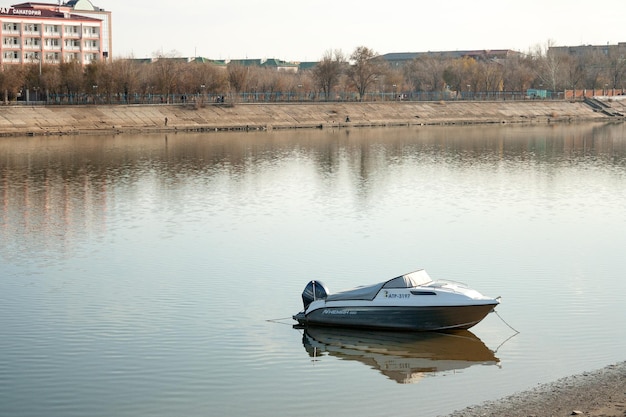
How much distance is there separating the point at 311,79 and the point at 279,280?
129522 mm

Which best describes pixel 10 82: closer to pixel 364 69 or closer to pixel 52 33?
pixel 52 33

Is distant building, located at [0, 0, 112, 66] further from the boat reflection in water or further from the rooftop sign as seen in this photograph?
the boat reflection in water

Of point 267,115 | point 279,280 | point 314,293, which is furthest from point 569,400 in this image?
point 267,115

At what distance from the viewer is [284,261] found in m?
31.7

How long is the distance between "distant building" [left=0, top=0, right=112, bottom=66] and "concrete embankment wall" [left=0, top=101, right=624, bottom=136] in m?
43.4

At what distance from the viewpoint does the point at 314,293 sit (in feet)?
78.7

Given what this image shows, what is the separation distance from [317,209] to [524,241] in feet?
38.5

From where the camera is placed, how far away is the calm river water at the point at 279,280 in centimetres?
1953

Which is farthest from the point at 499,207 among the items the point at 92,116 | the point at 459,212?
the point at 92,116

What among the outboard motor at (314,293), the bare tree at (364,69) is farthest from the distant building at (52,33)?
the outboard motor at (314,293)

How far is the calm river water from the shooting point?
19531mm

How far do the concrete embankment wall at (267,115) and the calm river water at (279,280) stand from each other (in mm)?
38585

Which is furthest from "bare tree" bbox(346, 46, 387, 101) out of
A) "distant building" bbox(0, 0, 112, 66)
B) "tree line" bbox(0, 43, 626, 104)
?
"distant building" bbox(0, 0, 112, 66)

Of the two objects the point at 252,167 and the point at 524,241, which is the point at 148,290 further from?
the point at 252,167
